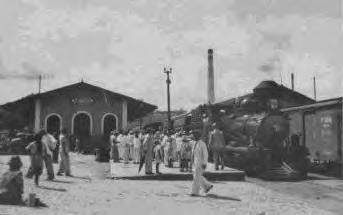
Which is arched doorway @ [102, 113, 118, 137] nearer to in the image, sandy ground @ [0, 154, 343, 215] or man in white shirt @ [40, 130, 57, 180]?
sandy ground @ [0, 154, 343, 215]

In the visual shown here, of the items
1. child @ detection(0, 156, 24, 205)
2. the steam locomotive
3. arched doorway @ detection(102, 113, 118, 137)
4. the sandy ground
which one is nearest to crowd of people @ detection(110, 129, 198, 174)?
the sandy ground

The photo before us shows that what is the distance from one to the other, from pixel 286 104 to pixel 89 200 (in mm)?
30782

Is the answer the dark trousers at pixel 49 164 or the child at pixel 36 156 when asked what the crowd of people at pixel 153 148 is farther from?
the child at pixel 36 156

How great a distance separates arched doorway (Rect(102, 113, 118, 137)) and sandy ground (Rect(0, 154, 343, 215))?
1392 cm

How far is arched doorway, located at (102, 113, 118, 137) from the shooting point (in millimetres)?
27766

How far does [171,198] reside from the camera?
33.3ft

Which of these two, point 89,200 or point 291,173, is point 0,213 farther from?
point 291,173

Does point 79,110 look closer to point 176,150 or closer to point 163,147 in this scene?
point 176,150

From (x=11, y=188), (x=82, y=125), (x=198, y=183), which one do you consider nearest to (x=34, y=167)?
(x=11, y=188)

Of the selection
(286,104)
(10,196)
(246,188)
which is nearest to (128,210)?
(10,196)

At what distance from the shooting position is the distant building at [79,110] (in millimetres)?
27375

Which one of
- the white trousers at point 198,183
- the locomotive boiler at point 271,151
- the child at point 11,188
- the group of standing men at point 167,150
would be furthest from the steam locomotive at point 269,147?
the child at point 11,188

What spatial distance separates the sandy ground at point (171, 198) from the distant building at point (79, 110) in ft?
45.8

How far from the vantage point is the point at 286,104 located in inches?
1495
